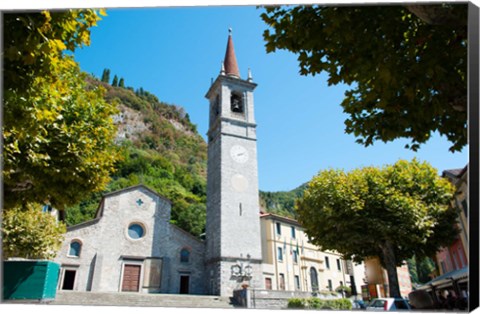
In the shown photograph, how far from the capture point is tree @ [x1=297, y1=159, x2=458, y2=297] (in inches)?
516

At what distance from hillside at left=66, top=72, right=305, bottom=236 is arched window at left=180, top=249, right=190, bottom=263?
49.0 feet

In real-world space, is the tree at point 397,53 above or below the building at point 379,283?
above

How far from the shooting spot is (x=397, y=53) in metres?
4.55

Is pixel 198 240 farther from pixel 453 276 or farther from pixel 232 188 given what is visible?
pixel 453 276

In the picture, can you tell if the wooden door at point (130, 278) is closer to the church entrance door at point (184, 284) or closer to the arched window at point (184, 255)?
the church entrance door at point (184, 284)

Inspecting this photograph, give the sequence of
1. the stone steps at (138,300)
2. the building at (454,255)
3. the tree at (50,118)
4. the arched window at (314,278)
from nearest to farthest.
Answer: the tree at (50,118), the building at (454,255), the stone steps at (138,300), the arched window at (314,278)

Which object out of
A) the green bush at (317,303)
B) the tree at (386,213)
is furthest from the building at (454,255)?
the green bush at (317,303)

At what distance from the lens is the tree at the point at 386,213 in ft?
43.0

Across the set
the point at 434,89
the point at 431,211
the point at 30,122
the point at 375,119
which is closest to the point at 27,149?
the point at 30,122

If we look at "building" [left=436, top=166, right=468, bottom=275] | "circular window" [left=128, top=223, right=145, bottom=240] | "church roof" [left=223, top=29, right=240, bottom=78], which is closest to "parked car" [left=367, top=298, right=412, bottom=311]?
"building" [left=436, top=166, right=468, bottom=275]

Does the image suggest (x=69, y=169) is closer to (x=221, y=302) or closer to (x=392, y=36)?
(x=392, y=36)

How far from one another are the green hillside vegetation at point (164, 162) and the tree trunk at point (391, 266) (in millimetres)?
26709

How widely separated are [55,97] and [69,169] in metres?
2.10

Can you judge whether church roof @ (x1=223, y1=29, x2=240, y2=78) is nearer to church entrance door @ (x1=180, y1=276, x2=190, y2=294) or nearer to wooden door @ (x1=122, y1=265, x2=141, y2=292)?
church entrance door @ (x1=180, y1=276, x2=190, y2=294)
